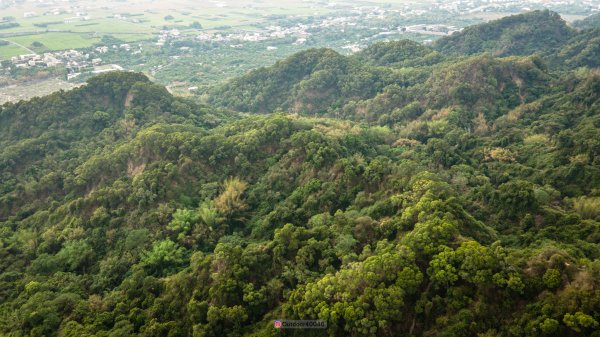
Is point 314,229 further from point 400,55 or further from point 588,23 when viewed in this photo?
point 588,23

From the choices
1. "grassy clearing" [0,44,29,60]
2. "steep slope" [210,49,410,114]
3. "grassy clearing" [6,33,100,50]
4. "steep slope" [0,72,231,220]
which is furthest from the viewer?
"grassy clearing" [6,33,100,50]

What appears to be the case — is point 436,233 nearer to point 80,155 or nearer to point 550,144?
point 550,144

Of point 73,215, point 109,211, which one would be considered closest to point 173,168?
point 109,211

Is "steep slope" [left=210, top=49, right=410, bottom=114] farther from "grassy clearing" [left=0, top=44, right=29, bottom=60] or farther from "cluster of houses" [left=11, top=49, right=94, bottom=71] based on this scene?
"grassy clearing" [left=0, top=44, right=29, bottom=60]

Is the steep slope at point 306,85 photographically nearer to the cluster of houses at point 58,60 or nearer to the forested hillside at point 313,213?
the forested hillside at point 313,213

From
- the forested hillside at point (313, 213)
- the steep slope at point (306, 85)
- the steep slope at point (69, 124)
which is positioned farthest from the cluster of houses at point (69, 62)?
the forested hillside at point (313, 213)

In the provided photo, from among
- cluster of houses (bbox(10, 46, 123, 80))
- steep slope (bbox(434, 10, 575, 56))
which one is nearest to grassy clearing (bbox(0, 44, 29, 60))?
cluster of houses (bbox(10, 46, 123, 80))

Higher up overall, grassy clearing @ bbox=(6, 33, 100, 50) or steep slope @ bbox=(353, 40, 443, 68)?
steep slope @ bbox=(353, 40, 443, 68)

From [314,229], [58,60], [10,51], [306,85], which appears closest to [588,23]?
[306,85]
